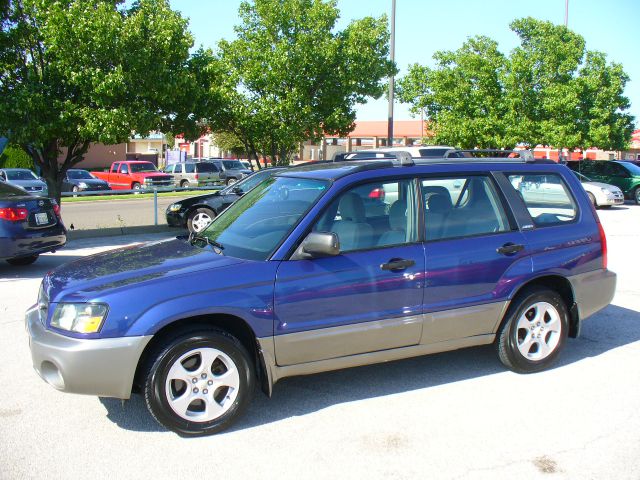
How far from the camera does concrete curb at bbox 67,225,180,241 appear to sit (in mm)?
13688

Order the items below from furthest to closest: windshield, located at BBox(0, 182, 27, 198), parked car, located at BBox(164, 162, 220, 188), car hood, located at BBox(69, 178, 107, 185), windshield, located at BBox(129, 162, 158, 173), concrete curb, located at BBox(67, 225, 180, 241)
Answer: parked car, located at BBox(164, 162, 220, 188) < windshield, located at BBox(129, 162, 158, 173) < car hood, located at BBox(69, 178, 107, 185) < concrete curb, located at BBox(67, 225, 180, 241) < windshield, located at BBox(0, 182, 27, 198)

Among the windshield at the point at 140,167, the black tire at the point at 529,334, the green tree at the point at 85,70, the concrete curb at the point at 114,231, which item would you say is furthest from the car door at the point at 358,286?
the windshield at the point at 140,167

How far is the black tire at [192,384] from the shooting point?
394cm

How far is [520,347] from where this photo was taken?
5129 mm

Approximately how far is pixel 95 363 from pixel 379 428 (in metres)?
1.85

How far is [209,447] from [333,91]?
14745 mm

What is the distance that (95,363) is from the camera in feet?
12.6

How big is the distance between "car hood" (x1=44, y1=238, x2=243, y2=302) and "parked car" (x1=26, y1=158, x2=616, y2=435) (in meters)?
0.02

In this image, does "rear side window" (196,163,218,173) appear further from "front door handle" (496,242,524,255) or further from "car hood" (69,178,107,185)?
"front door handle" (496,242,524,255)

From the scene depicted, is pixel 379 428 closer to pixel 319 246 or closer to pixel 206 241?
pixel 319 246

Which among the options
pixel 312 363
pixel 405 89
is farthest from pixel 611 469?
pixel 405 89

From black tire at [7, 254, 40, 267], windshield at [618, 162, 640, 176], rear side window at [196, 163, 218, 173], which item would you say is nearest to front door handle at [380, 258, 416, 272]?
black tire at [7, 254, 40, 267]

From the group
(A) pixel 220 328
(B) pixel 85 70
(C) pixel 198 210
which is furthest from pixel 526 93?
(A) pixel 220 328

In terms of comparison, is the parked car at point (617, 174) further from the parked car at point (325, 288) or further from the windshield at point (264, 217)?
the windshield at point (264, 217)
